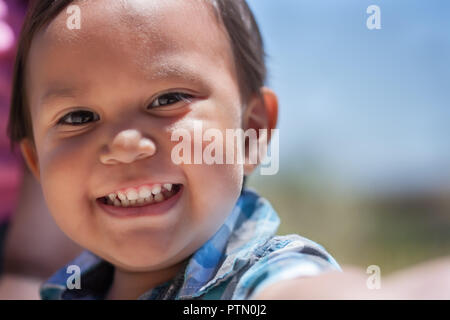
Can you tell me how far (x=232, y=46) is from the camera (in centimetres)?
121

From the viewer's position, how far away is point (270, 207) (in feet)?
3.99

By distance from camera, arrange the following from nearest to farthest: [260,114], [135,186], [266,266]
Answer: [266,266] → [135,186] → [260,114]

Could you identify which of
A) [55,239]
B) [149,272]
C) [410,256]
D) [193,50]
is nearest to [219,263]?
[149,272]

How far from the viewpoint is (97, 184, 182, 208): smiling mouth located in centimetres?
104

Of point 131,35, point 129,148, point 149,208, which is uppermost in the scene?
point 131,35

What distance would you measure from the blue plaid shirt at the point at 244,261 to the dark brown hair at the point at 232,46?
0.88 feet

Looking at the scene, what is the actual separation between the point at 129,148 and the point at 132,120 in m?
0.07

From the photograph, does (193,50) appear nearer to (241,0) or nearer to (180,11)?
(180,11)

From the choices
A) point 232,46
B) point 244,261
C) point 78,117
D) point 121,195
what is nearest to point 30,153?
point 78,117

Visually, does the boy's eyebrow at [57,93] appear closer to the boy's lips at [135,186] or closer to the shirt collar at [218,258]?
the boy's lips at [135,186]

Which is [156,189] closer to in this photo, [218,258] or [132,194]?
[132,194]

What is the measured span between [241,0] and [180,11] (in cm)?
26

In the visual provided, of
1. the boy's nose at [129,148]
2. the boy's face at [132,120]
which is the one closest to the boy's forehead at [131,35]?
the boy's face at [132,120]

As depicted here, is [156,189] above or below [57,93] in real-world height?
below
